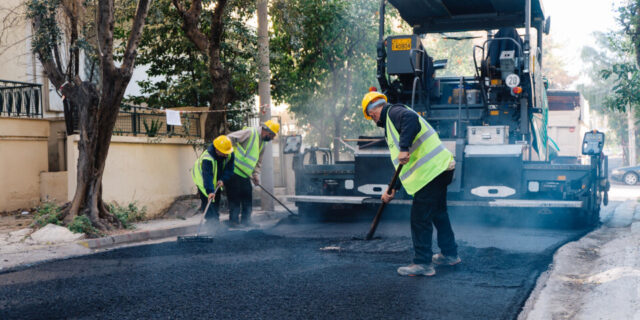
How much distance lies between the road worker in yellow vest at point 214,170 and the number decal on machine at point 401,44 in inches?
107

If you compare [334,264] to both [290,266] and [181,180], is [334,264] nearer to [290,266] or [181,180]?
[290,266]

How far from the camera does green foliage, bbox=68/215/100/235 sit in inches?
309

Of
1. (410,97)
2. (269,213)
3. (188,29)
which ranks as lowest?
(269,213)

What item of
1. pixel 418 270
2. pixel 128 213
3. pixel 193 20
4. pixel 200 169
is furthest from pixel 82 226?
pixel 418 270

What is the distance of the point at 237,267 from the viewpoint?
5730mm

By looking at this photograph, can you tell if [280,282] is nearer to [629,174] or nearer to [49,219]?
[49,219]

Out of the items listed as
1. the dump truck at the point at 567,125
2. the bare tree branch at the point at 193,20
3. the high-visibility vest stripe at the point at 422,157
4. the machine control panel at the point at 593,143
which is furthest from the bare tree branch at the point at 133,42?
the dump truck at the point at 567,125

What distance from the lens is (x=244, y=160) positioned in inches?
342

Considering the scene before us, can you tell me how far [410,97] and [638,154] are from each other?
36999 mm

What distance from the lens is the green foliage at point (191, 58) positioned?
1211cm

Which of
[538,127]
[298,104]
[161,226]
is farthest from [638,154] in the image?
[161,226]

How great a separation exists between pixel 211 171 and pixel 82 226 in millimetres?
1784

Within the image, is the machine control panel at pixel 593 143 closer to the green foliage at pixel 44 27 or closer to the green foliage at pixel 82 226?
the green foliage at pixel 82 226

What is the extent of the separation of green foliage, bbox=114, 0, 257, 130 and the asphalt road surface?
5640mm
